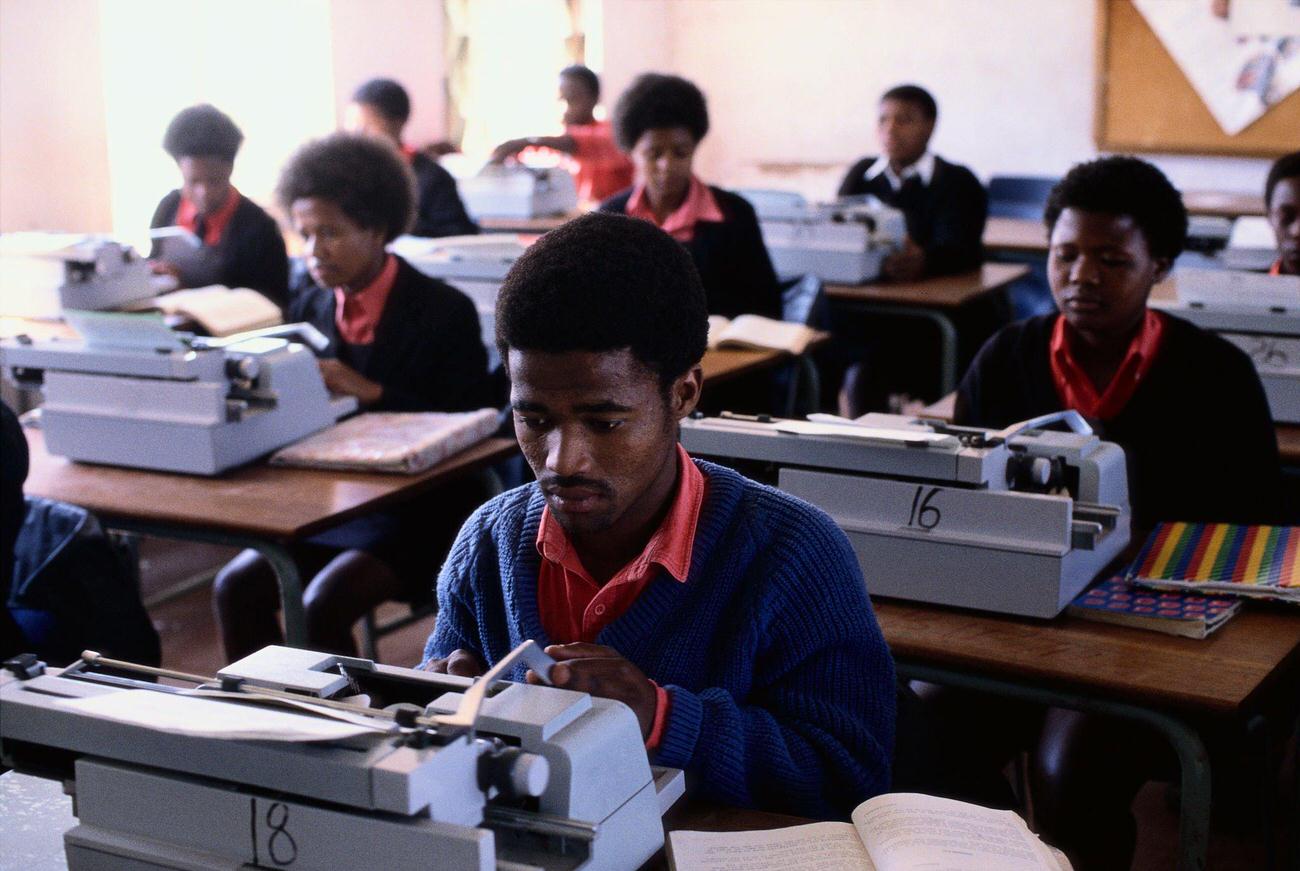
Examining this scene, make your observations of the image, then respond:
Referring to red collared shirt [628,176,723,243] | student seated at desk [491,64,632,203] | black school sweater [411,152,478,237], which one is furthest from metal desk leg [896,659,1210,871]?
student seated at desk [491,64,632,203]

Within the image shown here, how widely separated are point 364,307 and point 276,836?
2076 millimetres

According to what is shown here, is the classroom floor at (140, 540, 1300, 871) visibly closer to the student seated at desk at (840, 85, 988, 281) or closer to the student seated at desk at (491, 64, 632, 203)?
the student seated at desk at (840, 85, 988, 281)

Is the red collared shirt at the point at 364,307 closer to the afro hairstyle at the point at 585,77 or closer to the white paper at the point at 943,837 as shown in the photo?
the white paper at the point at 943,837

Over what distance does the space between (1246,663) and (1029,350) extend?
0.89m

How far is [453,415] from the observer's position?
2672 mm

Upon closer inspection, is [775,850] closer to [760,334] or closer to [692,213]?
[760,334]

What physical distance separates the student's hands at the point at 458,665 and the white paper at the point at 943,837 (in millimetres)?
379

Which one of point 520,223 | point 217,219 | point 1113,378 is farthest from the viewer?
point 520,223

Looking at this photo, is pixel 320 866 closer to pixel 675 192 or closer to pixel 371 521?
pixel 371 521

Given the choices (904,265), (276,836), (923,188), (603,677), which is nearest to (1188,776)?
(603,677)

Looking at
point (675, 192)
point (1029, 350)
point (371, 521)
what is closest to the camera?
point (1029, 350)

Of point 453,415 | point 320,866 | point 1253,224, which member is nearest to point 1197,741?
point 320,866

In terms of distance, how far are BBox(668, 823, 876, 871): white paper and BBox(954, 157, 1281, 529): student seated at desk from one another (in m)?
1.24

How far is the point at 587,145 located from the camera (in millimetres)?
6785
